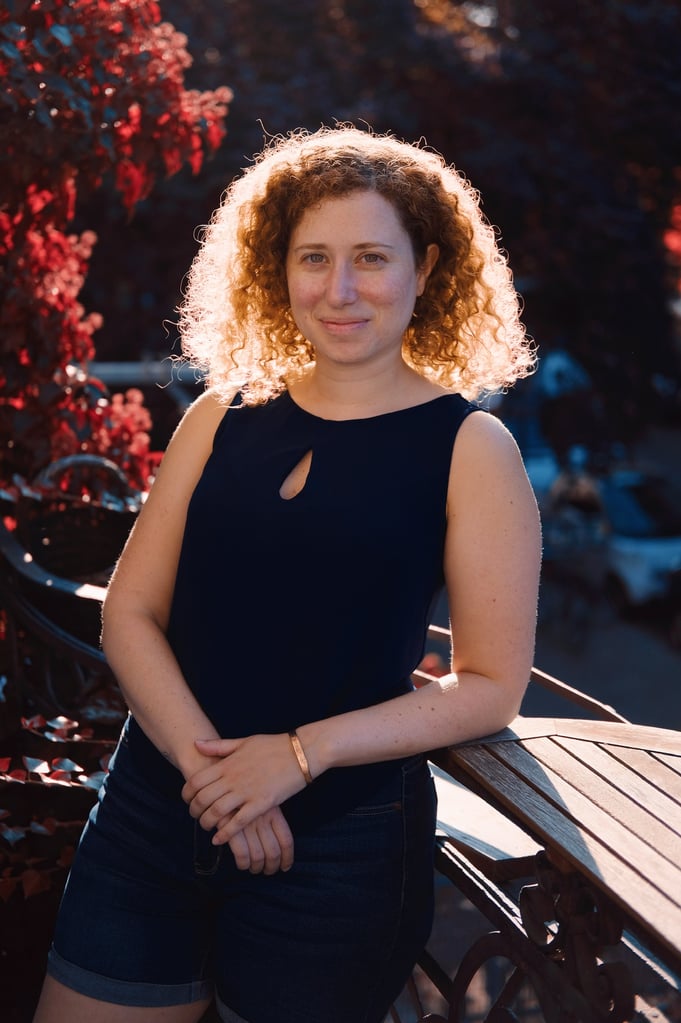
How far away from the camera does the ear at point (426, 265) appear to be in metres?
2.07

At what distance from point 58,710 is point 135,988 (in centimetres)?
112

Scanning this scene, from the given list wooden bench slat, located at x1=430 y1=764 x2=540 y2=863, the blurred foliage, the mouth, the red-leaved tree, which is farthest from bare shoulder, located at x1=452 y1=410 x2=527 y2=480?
the blurred foliage

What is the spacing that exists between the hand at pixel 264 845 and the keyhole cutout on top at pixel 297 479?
0.50m

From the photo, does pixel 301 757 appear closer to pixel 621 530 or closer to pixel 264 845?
pixel 264 845

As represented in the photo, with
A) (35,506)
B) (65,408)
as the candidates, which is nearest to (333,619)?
(35,506)

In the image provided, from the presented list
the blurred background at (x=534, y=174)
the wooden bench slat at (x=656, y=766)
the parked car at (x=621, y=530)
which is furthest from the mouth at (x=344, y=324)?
the parked car at (x=621, y=530)

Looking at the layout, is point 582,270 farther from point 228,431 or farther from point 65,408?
point 228,431

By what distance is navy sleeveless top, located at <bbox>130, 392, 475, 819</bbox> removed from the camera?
1.85m

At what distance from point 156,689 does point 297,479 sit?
1.34 feet

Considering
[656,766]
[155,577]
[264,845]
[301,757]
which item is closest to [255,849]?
[264,845]

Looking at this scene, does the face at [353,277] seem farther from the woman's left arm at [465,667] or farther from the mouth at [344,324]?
the woman's left arm at [465,667]

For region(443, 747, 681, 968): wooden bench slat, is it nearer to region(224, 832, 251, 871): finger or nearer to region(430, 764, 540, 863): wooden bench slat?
region(224, 832, 251, 871): finger

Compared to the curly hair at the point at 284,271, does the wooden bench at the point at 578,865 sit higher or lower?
lower

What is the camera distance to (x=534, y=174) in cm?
1027
